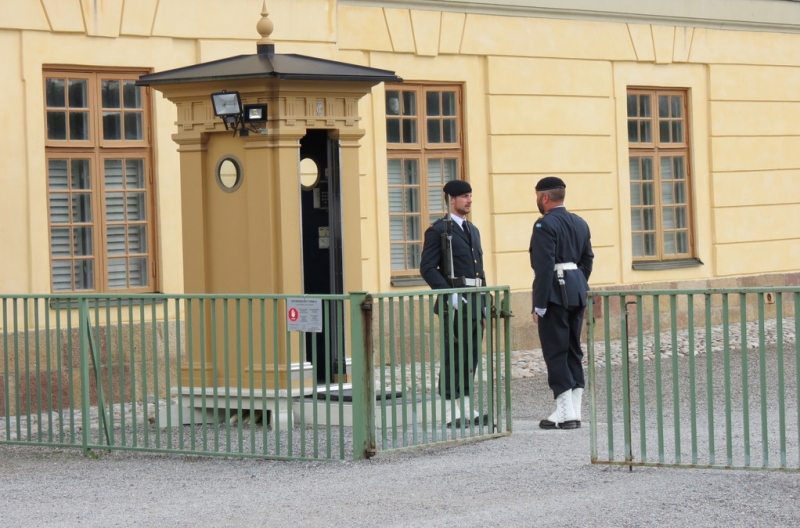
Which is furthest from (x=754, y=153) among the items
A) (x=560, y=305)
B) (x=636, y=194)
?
(x=560, y=305)

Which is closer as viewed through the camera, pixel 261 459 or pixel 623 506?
pixel 623 506

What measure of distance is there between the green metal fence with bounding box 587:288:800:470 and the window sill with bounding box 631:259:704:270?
9.34 metres

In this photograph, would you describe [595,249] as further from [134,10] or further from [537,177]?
[134,10]

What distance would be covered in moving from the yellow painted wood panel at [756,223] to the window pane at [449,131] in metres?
3.97

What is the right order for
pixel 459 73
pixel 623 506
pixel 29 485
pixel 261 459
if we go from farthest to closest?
pixel 459 73 < pixel 261 459 < pixel 29 485 < pixel 623 506

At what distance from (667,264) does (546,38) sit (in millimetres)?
3093

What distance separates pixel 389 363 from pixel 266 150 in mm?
2168

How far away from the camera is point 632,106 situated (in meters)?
17.6

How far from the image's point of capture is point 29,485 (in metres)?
8.30

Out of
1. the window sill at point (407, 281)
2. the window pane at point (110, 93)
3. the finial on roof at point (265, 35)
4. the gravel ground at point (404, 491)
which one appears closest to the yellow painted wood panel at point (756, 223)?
the window sill at point (407, 281)

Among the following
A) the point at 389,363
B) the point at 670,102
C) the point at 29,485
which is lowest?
the point at 29,485

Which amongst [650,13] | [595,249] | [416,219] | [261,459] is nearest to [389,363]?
[261,459]

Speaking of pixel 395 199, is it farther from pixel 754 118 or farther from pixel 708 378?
pixel 708 378

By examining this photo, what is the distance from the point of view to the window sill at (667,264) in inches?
693
